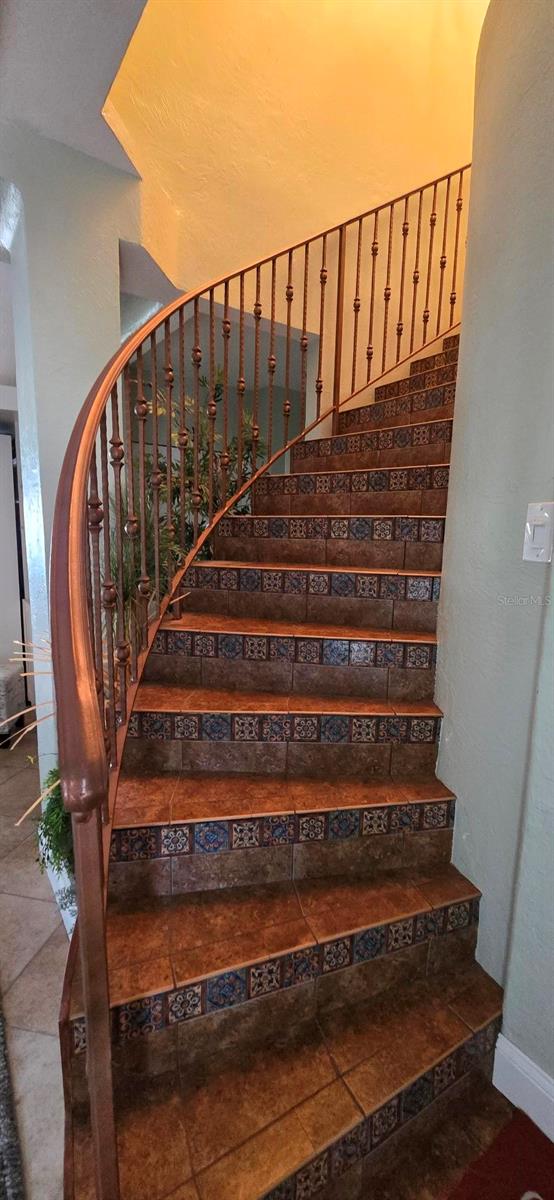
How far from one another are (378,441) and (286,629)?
1267 millimetres

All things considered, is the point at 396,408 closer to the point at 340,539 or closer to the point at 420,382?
the point at 420,382

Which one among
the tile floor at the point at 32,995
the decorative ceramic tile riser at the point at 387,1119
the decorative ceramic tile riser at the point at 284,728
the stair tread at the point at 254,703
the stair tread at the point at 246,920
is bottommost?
Result: the tile floor at the point at 32,995

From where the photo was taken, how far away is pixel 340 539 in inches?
79.8

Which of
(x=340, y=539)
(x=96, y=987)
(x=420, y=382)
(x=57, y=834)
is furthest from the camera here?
(x=420, y=382)

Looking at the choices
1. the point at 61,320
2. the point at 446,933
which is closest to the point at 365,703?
the point at 446,933

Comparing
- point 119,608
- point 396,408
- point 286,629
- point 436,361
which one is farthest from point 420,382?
point 119,608

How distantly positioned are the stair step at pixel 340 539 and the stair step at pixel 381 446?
0.38 m

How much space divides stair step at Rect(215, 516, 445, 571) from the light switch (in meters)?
0.71

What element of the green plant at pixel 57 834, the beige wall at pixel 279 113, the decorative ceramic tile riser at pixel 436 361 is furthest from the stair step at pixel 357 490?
the green plant at pixel 57 834

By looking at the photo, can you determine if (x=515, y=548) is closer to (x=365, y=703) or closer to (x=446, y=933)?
(x=365, y=703)

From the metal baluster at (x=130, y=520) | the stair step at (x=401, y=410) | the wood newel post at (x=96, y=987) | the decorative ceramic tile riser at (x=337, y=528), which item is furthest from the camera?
the stair step at (x=401, y=410)

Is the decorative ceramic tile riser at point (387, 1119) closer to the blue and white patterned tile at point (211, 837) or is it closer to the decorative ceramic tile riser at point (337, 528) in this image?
the blue and white patterned tile at point (211, 837)

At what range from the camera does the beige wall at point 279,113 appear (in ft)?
7.41

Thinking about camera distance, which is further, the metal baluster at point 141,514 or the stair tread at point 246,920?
the metal baluster at point 141,514
